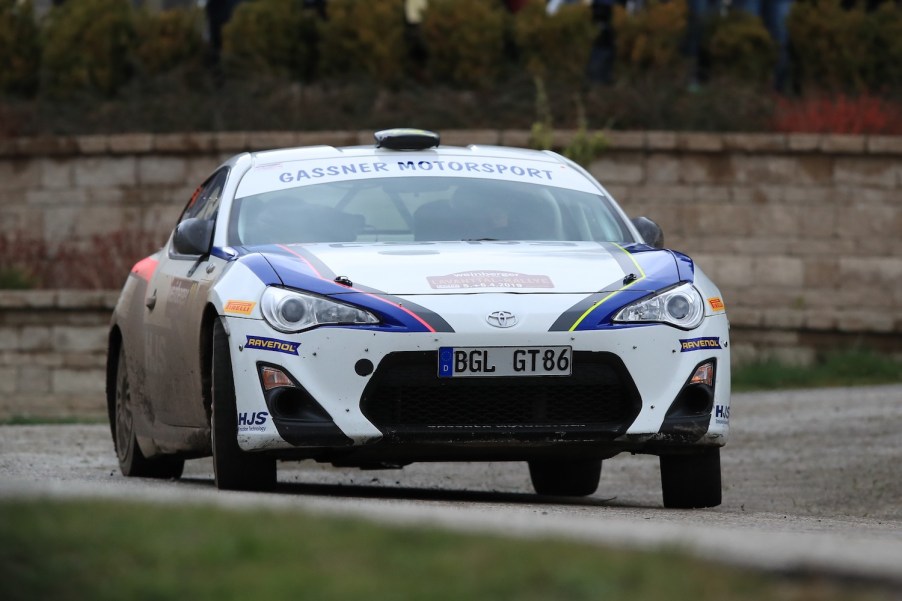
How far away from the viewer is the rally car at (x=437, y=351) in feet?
25.2

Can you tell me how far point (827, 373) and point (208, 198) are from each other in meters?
9.48

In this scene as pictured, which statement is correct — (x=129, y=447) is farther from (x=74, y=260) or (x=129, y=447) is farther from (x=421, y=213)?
(x=74, y=260)

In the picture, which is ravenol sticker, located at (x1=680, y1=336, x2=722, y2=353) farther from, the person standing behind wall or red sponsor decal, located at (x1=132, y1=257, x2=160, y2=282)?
the person standing behind wall

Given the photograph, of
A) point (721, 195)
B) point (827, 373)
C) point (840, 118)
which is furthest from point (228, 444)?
point (840, 118)

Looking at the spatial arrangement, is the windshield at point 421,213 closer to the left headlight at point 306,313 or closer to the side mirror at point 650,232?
the side mirror at point 650,232

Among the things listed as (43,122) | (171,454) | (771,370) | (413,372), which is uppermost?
(413,372)

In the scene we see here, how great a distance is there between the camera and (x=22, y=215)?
2188 centimetres

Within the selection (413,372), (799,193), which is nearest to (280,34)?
(799,193)

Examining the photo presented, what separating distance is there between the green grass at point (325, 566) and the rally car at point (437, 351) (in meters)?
2.64

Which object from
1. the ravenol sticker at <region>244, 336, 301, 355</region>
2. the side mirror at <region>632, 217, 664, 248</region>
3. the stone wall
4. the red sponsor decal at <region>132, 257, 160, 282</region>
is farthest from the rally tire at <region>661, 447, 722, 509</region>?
the stone wall

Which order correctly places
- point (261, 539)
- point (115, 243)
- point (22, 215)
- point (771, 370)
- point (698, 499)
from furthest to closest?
point (22, 215), point (115, 243), point (771, 370), point (698, 499), point (261, 539)

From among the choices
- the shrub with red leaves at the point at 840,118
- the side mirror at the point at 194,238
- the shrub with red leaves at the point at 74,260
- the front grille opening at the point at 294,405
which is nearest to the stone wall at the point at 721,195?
the shrub with red leaves at the point at 74,260

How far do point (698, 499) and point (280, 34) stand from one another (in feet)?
50.1

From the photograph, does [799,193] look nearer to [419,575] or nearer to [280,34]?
[280,34]
